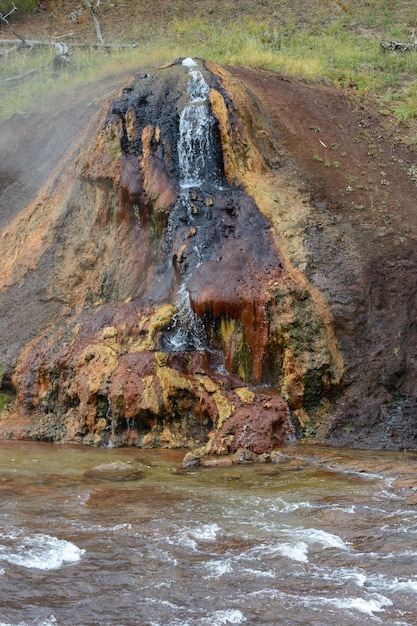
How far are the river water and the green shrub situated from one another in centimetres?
2298

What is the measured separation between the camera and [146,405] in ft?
37.2

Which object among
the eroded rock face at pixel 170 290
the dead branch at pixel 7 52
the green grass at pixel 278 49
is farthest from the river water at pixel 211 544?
the dead branch at pixel 7 52

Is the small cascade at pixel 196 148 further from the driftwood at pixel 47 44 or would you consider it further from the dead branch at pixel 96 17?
the dead branch at pixel 96 17

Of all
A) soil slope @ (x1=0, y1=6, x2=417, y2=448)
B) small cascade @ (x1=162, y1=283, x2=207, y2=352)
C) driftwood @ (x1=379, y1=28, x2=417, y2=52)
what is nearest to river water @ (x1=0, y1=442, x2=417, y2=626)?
soil slope @ (x1=0, y1=6, x2=417, y2=448)

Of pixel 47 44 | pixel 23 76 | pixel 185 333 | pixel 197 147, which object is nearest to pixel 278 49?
pixel 47 44

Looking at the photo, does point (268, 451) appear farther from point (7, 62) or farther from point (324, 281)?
point (7, 62)

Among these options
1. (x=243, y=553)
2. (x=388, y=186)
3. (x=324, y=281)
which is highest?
(x=388, y=186)

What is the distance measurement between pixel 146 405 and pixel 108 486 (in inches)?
95.0

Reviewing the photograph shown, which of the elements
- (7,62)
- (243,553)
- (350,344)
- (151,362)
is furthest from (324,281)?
(7,62)

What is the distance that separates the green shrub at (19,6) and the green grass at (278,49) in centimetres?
431

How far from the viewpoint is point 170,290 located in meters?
13.3

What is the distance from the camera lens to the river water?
19.0 ft

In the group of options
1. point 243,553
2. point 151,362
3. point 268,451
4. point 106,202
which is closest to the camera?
point 243,553

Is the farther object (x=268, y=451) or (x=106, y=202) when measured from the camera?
(x=106, y=202)
